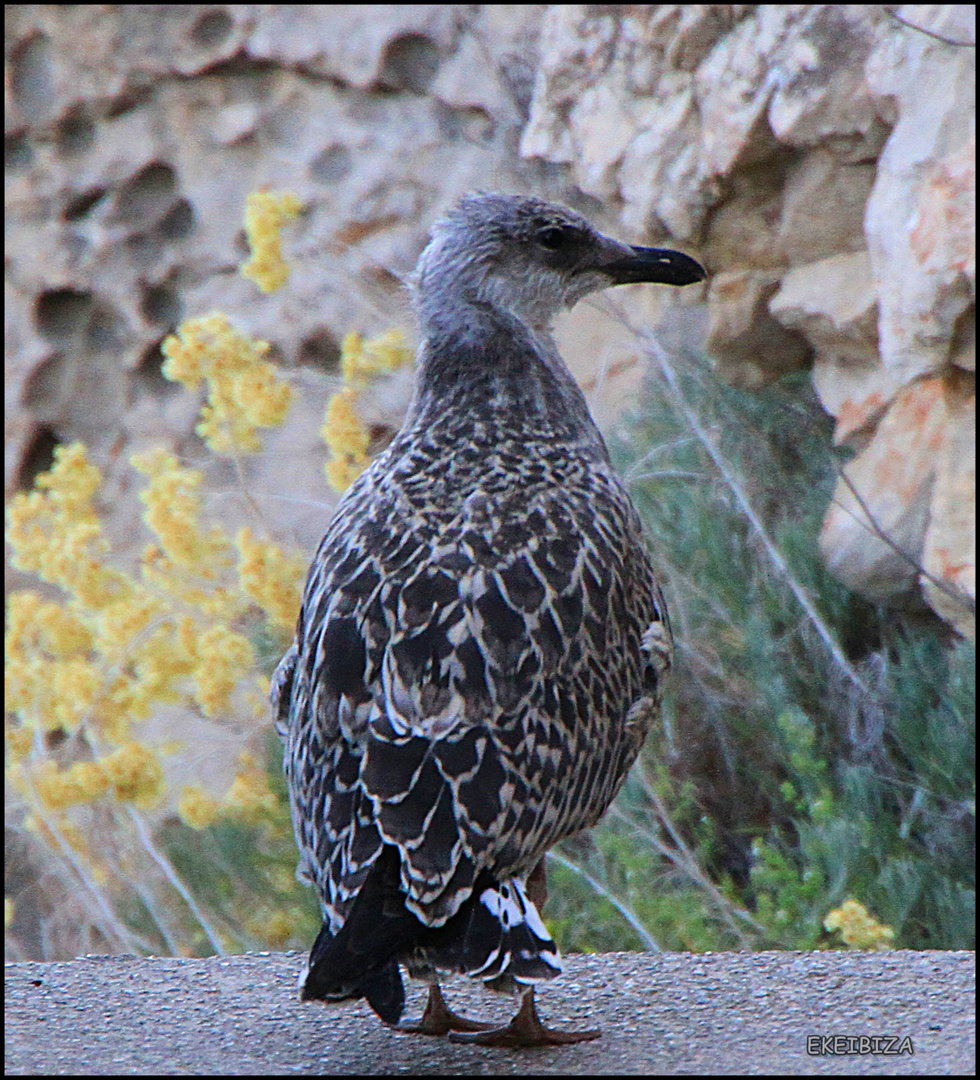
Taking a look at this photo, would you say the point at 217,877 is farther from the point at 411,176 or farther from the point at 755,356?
the point at 411,176

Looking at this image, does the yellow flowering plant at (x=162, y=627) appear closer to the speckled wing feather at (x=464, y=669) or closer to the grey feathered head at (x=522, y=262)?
the grey feathered head at (x=522, y=262)

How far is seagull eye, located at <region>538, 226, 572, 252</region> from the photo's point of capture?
4.03 metres

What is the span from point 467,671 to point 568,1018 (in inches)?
36.4

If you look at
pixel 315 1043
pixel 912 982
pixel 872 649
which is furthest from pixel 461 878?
pixel 872 649

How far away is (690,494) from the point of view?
6.67 meters

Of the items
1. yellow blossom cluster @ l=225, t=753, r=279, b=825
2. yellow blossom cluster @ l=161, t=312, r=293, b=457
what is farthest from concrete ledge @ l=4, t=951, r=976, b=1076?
yellow blossom cluster @ l=161, t=312, r=293, b=457

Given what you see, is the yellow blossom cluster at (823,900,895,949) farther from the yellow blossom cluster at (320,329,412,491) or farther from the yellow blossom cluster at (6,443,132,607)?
the yellow blossom cluster at (6,443,132,607)

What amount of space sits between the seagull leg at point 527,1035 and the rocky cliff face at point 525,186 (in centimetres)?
214

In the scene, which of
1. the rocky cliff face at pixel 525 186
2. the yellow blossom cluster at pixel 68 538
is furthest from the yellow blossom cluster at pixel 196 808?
the rocky cliff face at pixel 525 186

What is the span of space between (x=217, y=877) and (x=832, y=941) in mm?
2688

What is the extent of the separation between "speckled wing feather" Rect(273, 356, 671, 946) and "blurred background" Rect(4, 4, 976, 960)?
1073 mm

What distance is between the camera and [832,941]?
5395 millimetres

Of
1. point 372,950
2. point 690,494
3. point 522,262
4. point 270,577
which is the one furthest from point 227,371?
point 372,950

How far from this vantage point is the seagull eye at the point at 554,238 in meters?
4.03
